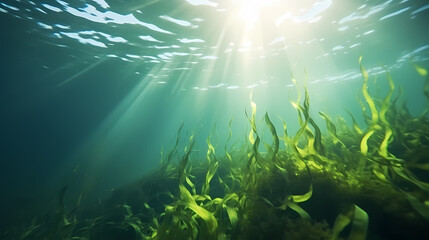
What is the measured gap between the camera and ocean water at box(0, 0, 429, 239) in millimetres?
1920

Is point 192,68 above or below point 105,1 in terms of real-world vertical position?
below

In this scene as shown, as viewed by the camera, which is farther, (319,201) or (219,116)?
(219,116)

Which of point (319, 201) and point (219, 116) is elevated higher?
point (319, 201)

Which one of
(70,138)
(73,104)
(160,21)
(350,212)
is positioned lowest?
(70,138)

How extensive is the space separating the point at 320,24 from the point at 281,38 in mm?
2331

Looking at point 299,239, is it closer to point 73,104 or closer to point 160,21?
point 160,21

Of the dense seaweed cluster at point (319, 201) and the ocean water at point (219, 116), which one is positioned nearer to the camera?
the dense seaweed cluster at point (319, 201)

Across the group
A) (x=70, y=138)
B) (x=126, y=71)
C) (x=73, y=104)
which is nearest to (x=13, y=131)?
(x=70, y=138)

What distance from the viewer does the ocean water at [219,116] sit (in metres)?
1.92

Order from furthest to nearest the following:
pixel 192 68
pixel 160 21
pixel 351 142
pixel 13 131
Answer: pixel 13 131 → pixel 192 68 → pixel 160 21 → pixel 351 142

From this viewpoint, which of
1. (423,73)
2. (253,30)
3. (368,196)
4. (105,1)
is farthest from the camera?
(253,30)

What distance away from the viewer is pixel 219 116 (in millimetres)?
14516

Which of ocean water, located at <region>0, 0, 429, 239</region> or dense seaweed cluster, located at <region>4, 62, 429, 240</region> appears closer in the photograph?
dense seaweed cluster, located at <region>4, 62, 429, 240</region>

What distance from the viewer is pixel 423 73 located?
257cm
